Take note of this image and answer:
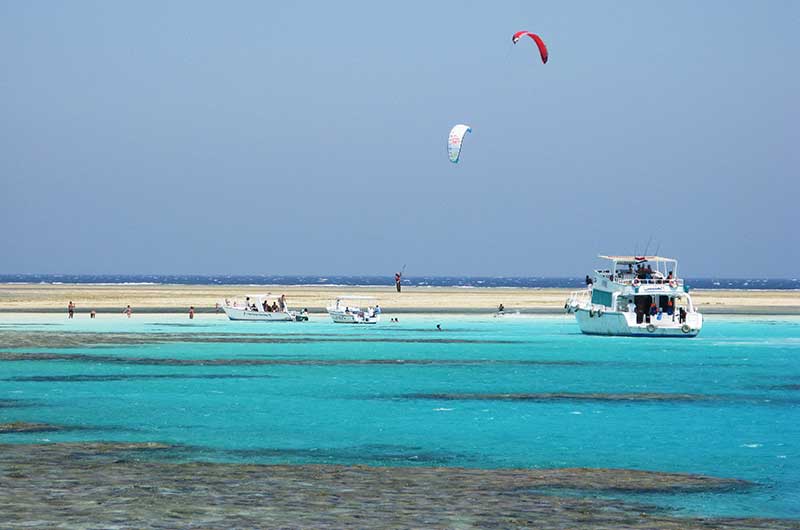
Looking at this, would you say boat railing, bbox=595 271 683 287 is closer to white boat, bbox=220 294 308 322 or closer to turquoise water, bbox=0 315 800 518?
turquoise water, bbox=0 315 800 518

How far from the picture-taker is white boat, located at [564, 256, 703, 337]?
210 feet

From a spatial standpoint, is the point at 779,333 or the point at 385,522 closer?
the point at 385,522

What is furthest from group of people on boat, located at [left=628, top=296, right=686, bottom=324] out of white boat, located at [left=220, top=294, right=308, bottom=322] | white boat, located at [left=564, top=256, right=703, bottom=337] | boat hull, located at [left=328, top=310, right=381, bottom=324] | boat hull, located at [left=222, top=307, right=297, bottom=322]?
boat hull, located at [left=222, top=307, right=297, bottom=322]

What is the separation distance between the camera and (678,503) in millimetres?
17234

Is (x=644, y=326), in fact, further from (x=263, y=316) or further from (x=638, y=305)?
(x=263, y=316)

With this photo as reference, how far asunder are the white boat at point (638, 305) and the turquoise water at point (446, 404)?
6578mm

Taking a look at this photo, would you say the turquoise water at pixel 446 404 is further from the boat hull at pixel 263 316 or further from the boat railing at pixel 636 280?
the boat hull at pixel 263 316

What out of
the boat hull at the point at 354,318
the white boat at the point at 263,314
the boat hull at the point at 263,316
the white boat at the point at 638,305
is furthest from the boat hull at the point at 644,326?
the boat hull at the point at 263,316

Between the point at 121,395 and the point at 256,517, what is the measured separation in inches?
654

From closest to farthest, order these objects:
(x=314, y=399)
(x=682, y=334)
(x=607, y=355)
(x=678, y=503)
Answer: (x=678, y=503), (x=314, y=399), (x=607, y=355), (x=682, y=334)

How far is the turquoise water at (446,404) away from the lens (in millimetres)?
21641

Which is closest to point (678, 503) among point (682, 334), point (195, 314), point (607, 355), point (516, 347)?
point (607, 355)

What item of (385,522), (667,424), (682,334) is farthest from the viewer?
(682,334)

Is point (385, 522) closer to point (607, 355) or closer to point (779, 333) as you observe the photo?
point (607, 355)
